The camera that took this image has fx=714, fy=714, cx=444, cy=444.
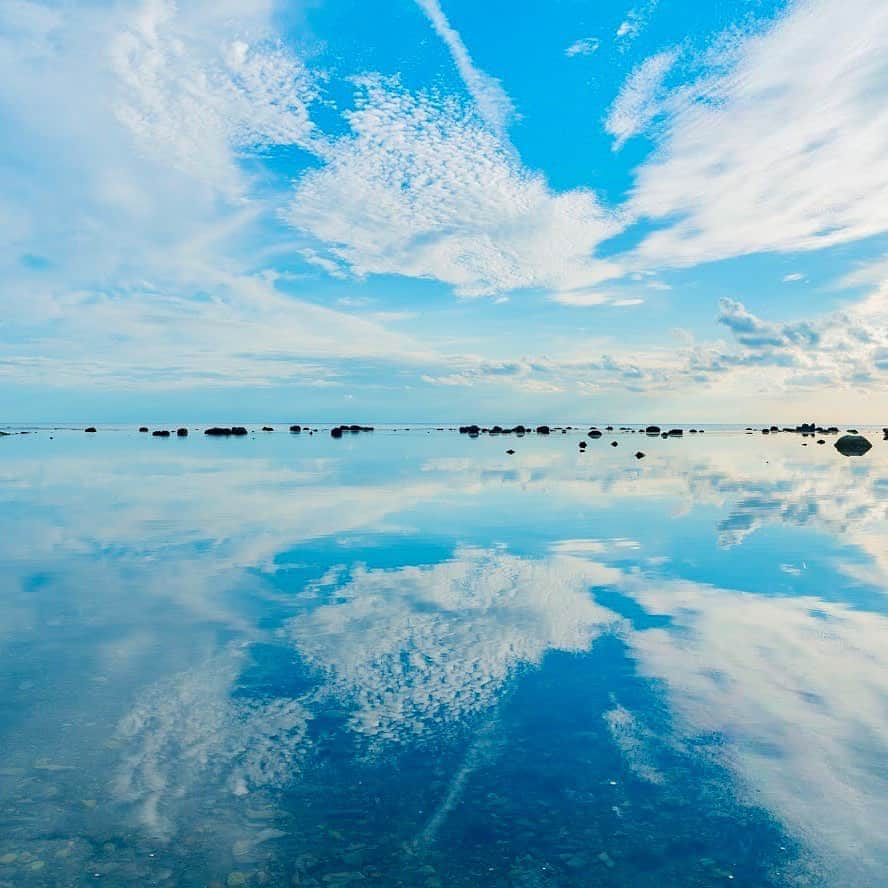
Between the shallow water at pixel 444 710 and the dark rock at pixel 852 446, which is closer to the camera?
the shallow water at pixel 444 710

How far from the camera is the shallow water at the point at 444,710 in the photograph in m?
7.03

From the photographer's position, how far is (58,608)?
15875mm

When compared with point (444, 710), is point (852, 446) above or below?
above

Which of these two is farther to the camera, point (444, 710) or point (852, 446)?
point (852, 446)

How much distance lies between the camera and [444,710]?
10250 millimetres

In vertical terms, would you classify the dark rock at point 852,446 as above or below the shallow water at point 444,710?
above

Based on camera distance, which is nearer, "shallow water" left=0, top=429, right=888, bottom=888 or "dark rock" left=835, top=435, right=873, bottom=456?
"shallow water" left=0, top=429, right=888, bottom=888

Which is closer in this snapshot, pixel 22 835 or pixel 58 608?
pixel 22 835

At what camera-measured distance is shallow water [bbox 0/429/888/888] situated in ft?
23.1

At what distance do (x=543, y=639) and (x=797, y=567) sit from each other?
32.4 feet

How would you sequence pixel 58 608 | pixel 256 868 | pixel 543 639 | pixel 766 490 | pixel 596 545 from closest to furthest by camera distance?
pixel 256 868
pixel 543 639
pixel 58 608
pixel 596 545
pixel 766 490

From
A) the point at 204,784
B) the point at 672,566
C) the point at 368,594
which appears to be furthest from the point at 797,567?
the point at 204,784

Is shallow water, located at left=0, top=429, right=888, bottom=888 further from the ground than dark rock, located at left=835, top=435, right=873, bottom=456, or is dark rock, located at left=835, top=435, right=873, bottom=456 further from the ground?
dark rock, located at left=835, top=435, right=873, bottom=456

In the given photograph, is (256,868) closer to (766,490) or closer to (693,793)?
(693,793)
